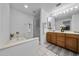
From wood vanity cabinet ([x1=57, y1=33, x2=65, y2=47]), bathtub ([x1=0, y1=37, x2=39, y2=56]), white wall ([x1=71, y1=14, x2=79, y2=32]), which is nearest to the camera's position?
bathtub ([x1=0, y1=37, x2=39, y2=56])

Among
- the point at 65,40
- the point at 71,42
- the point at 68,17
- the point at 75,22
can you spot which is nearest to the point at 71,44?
the point at 71,42

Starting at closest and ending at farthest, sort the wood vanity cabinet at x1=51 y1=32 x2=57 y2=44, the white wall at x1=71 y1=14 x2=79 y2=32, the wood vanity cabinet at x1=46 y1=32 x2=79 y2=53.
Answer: the wood vanity cabinet at x1=46 y1=32 x2=79 y2=53 < the white wall at x1=71 y1=14 x2=79 y2=32 < the wood vanity cabinet at x1=51 y1=32 x2=57 y2=44

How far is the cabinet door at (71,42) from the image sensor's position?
3.33m

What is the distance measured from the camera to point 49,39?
5410 mm

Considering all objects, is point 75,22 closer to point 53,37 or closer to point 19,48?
point 53,37

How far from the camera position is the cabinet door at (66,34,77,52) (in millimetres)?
Result: 3329

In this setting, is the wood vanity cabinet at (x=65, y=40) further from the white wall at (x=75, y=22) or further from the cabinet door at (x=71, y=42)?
the white wall at (x=75, y=22)

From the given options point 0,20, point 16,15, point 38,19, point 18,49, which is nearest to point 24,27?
point 16,15

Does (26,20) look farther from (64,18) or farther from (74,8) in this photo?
(74,8)

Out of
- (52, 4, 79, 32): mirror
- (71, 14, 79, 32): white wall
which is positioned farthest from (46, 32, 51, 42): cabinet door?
(71, 14, 79, 32): white wall

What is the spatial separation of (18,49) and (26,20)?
82.2 inches

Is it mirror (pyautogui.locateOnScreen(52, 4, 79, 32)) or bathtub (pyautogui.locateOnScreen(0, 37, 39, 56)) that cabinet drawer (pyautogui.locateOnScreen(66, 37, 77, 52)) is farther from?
bathtub (pyautogui.locateOnScreen(0, 37, 39, 56))

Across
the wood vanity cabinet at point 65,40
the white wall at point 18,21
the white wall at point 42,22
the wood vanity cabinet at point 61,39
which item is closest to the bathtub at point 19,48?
the white wall at point 18,21

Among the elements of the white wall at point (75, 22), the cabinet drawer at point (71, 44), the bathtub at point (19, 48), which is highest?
the white wall at point (75, 22)
